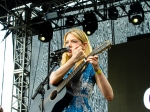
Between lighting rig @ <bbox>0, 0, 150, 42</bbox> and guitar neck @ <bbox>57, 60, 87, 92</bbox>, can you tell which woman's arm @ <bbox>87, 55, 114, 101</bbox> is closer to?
guitar neck @ <bbox>57, 60, 87, 92</bbox>

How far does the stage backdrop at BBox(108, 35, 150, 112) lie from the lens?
7059 mm

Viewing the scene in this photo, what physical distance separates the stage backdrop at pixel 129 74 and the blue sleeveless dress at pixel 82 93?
4890mm

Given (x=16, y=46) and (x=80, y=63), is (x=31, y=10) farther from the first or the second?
(x=80, y=63)

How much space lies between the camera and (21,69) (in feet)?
28.1

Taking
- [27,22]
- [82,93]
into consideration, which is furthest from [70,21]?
[82,93]

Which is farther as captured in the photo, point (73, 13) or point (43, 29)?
point (73, 13)

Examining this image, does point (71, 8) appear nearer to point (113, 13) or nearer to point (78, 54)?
point (113, 13)

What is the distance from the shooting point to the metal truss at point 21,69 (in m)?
8.47

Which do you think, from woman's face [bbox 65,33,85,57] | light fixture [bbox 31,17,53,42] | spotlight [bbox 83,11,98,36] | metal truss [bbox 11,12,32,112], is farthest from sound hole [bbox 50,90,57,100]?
light fixture [bbox 31,17,53,42]

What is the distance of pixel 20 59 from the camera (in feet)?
28.8

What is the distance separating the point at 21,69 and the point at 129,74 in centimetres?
282

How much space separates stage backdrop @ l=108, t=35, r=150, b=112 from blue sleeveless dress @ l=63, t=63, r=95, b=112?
489cm

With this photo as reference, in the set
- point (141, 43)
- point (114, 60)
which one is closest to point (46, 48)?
point (114, 60)

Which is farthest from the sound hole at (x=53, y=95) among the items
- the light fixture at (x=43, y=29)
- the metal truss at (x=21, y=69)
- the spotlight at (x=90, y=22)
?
the light fixture at (x=43, y=29)
